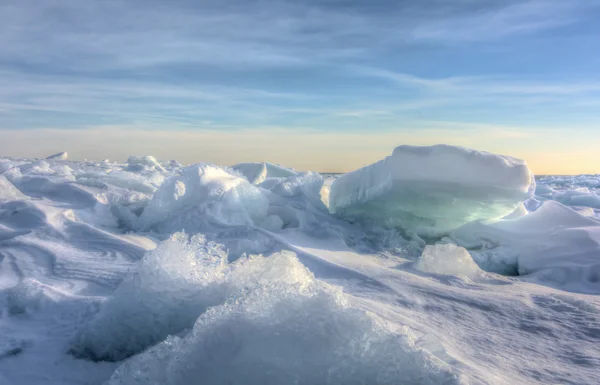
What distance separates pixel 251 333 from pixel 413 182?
382cm

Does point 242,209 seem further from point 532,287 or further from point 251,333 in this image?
point 251,333

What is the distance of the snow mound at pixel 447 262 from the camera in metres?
3.88

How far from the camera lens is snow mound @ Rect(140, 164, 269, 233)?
526 cm

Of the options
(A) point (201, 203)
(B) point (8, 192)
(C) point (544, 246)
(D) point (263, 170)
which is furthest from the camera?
(D) point (263, 170)

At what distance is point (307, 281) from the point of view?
1.95 metres

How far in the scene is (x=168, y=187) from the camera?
5727mm

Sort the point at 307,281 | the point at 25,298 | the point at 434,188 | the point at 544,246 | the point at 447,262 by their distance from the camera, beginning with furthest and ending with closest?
the point at 434,188, the point at 544,246, the point at 447,262, the point at 25,298, the point at 307,281

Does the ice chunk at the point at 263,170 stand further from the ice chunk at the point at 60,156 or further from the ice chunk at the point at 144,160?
the ice chunk at the point at 60,156

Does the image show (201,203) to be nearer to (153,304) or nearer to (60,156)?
(153,304)

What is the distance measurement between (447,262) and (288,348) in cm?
258

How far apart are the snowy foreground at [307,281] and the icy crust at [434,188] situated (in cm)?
2

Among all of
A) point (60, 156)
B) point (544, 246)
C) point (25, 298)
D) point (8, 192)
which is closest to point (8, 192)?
point (8, 192)

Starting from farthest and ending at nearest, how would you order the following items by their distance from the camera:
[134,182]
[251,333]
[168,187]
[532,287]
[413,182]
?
[134,182] → [168,187] → [413,182] → [532,287] → [251,333]

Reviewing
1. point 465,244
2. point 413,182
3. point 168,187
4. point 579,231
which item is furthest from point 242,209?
point 579,231
